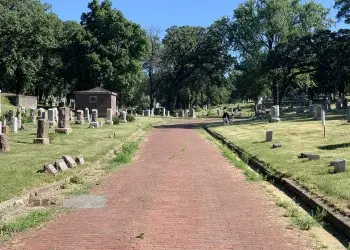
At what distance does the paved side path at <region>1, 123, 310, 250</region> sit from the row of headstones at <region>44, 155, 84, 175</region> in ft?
4.74

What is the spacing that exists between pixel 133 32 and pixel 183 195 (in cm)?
5801

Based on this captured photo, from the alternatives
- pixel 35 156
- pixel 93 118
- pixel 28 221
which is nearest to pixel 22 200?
pixel 28 221

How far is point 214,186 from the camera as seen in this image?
1292 centimetres

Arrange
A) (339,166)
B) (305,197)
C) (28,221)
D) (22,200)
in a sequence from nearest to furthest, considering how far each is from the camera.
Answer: (28,221), (22,200), (305,197), (339,166)

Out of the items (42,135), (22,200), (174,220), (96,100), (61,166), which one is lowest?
(174,220)

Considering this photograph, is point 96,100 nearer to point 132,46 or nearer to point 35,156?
point 132,46

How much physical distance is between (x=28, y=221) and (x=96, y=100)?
49204 millimetres

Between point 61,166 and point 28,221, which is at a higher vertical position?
point 61,166

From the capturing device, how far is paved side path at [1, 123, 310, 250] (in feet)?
24.1

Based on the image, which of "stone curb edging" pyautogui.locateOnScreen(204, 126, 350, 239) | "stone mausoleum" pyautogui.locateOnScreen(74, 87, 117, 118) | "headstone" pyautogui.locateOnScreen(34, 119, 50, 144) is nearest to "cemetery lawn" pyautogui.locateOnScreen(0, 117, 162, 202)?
"headstone" pyautogui.locateOnScreen(34, 119, 50, 144)

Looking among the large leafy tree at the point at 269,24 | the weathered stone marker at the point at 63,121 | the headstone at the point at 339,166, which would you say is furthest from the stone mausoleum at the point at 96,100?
the headstone at the point at 339,166

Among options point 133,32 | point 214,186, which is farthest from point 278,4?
point 214,186

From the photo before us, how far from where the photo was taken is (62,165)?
14.6m

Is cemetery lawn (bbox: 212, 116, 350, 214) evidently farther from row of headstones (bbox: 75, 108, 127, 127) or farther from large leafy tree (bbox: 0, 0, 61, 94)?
large leafy tree (bbox: 0, 0, 61, 94)
